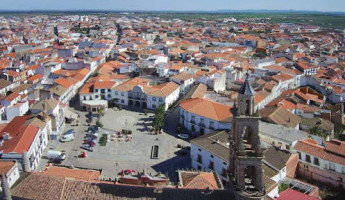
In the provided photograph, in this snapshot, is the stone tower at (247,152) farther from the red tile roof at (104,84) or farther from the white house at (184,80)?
the red tile roof at (104,84)

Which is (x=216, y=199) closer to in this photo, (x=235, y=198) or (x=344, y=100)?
(x=235, y=198)

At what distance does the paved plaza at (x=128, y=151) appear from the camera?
3638 centimetres

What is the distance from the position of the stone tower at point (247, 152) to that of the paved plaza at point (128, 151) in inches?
653

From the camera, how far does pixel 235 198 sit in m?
18.1

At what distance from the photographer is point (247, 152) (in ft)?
60.1

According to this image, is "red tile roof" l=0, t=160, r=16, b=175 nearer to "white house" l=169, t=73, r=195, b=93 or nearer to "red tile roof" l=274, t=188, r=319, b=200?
"red tile roof" l=274, t=188, r=319, b=200

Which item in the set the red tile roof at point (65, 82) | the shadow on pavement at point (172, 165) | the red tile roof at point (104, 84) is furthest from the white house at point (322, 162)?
the red tile roof at point (65, 82)

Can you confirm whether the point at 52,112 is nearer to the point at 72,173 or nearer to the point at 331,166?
the point at 72,173

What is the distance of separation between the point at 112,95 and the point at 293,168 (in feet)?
106

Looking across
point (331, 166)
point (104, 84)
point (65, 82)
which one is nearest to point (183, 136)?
point (331, 166)

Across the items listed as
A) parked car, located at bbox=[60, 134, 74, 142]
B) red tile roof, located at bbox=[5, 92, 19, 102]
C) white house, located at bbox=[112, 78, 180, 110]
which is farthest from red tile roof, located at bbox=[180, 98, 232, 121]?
red tile roof, located at bbox=[5, 92, 19, 102]

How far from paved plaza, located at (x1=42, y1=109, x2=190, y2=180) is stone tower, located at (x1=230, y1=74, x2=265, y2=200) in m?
16.6

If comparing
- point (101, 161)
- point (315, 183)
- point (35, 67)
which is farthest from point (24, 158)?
point (35, 67)

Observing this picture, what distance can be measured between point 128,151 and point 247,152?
23952mm
